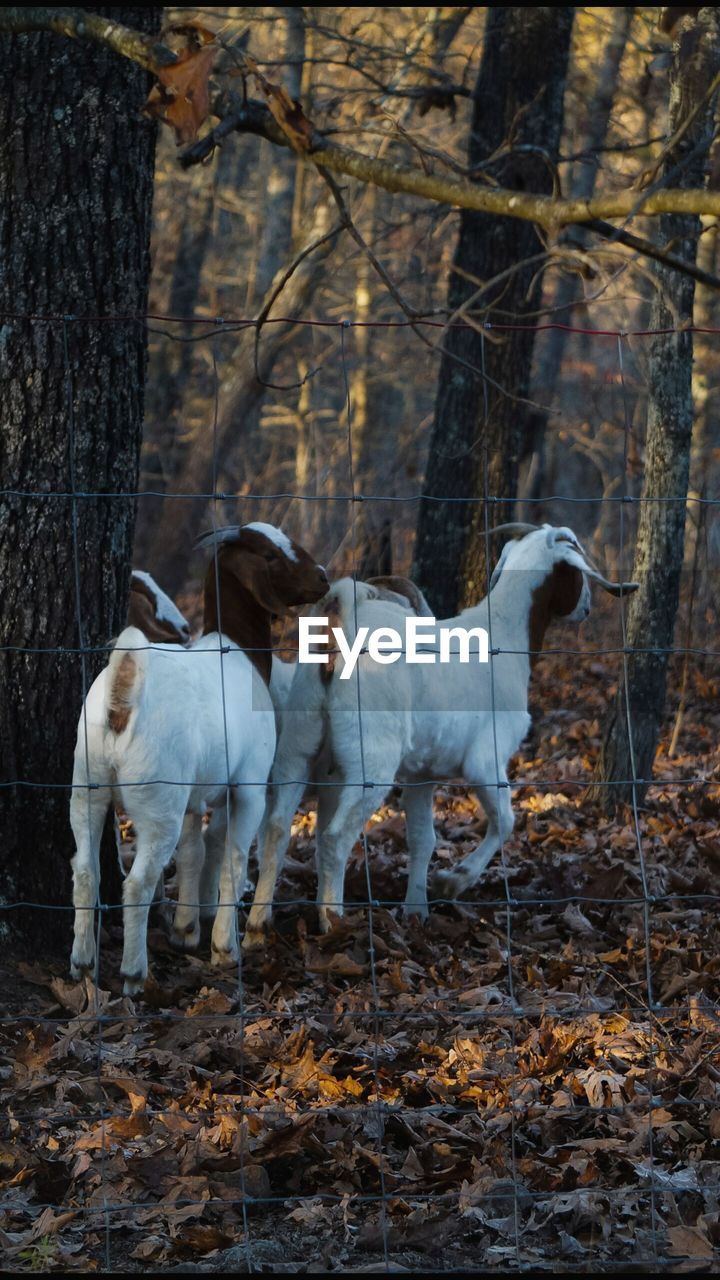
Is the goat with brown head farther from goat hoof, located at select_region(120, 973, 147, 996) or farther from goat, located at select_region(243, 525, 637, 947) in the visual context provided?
goat hoof, located at select_region(120, 973, 147, 996)

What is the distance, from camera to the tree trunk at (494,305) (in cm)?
1072

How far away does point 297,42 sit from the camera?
57.7ft

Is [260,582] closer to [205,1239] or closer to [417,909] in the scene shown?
[417,909]

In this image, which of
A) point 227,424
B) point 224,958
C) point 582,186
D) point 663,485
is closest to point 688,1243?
point 224,958

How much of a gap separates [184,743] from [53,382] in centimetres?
163

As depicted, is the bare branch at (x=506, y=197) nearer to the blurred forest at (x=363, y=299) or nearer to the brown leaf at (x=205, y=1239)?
the brown leaf at (x=205, y=1239)

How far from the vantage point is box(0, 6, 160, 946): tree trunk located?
6.03 metres

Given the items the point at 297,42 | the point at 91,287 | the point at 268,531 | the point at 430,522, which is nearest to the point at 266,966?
the point at 268,531

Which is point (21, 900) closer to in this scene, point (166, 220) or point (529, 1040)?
point (529, 1040)

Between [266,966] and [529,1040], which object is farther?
[266,966]

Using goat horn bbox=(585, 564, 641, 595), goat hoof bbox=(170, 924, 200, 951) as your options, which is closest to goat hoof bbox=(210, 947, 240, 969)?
goat hoof bbox=(170, 924, 200, 951)

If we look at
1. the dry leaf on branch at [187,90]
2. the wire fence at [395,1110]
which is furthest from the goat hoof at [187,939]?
the dry leaf on branch at [187,90]

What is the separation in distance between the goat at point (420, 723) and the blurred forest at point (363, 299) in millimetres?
2115

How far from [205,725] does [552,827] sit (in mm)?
3356
